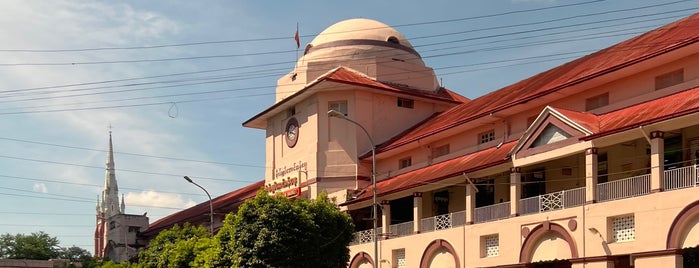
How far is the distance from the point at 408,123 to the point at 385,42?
207 inches

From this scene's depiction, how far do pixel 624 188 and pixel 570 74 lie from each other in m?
9.31

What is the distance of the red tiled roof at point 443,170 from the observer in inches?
1436

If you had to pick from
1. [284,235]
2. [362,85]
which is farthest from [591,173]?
[362,85]

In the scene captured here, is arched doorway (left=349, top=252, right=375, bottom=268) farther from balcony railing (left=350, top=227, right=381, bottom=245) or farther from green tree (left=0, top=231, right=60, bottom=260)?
green tree (left=0, top=231, right=60, bottom=260)

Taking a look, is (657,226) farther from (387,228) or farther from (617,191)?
(387,228)

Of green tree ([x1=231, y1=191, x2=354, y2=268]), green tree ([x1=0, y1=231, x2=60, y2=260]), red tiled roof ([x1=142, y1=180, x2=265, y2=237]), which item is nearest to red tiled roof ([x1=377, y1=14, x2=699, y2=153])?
green tree ([x1=231, y1=191, x2=354, y2=268])

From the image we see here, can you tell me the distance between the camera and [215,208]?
6206 centimetres

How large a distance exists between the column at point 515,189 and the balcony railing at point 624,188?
3.90 metres

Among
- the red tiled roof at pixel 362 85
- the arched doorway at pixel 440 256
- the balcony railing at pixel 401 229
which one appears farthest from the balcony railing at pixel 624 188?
the red tiled roof at pixel 362 85

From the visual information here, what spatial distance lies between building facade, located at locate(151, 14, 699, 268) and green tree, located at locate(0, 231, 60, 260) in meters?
89.8

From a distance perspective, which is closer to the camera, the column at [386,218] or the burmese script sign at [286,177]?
the column at [386,218]

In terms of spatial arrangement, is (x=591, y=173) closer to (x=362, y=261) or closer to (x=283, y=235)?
(x=283, y=235)

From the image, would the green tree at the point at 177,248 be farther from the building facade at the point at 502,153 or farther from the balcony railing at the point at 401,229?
the balcony railing at the point at 401,229

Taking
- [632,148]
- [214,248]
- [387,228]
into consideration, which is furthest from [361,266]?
[632,148]
